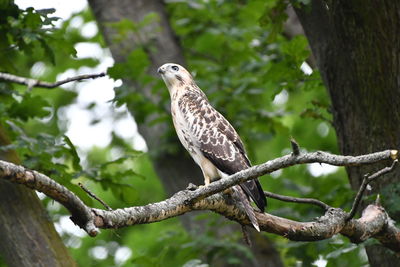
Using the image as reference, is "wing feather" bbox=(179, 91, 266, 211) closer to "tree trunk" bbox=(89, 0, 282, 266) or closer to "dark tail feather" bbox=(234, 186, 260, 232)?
"dark tail feather" bbox=(234, 186, 260, 232)

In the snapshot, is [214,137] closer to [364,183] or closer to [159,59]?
[364,183]

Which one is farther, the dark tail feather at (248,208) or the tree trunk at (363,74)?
the tree trunk at (363,74)

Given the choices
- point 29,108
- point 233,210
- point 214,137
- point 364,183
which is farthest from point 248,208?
point 29,108

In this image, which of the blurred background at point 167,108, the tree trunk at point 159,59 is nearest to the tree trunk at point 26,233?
the blurred background at point 167,108

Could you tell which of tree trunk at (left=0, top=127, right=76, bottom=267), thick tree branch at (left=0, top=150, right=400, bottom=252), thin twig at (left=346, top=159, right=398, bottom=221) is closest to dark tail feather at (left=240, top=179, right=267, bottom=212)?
thick tree branch at (left=0, top=150, right=400, bottom=252)

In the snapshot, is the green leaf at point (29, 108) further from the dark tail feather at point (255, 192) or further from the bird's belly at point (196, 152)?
the dark tail feather at point (255, 192)

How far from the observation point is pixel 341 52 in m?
5.75

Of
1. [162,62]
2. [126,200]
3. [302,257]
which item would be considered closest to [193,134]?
[126,200]

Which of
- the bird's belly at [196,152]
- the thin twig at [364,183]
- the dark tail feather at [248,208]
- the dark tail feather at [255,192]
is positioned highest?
the bird's belly at [196,152]

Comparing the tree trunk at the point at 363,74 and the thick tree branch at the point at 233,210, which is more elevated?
the tree trunk at the point at 363,74

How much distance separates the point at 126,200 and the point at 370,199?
2000 millimetres

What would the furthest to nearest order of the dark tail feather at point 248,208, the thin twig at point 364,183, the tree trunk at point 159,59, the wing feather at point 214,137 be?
the tree trunk at point 159,59 → the wing feather at point 214,137 → the dark tail feather at point 248,208 → the thin twig at point 364,183

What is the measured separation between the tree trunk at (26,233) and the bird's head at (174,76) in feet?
7.02

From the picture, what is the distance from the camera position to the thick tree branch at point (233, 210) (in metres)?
3.49
